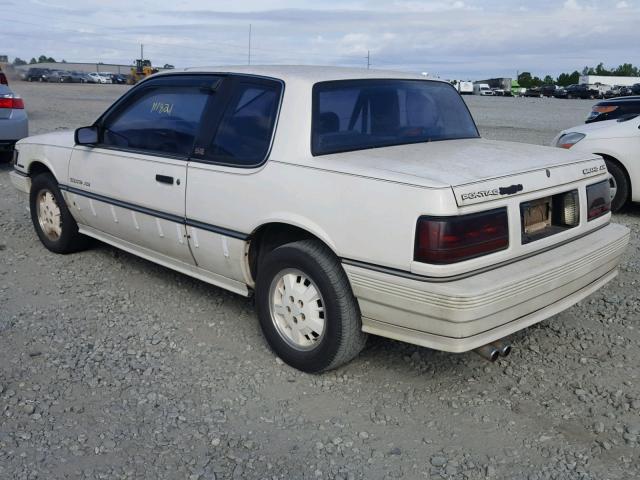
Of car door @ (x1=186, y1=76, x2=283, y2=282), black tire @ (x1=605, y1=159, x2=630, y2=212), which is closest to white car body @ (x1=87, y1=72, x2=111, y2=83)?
black tire @ (x1=605, y1=159, x2=630, y2=212)

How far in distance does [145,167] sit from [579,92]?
209 feet

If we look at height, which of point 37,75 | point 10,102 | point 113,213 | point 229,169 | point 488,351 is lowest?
point 488,351

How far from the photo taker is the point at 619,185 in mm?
7941

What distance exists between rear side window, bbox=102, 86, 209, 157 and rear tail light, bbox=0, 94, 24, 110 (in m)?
6.42

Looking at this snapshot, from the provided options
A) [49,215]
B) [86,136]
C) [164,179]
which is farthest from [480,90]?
[164,179]

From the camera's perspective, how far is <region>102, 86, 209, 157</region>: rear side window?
4574 millimetres

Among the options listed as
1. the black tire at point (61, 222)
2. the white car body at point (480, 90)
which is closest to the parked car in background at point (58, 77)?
the white car body at point (480, 90)

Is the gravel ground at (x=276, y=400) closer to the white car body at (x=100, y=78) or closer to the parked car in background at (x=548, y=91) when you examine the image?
the parked car in background at (x=548, y=91)

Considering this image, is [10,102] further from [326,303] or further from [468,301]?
[468,301]

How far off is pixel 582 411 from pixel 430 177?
141cm

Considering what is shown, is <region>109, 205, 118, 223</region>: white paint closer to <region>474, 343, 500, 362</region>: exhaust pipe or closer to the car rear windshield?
the car rear windshield

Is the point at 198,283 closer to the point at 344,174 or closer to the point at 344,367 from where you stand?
the point at 344,367

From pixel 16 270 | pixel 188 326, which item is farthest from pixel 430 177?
pixel 16 270

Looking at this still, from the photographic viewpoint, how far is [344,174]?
354 cm
